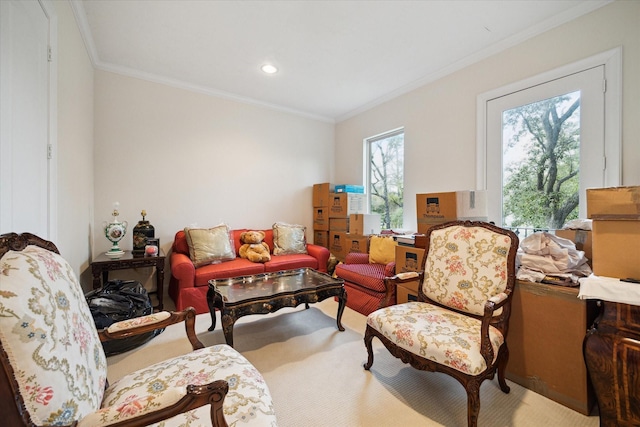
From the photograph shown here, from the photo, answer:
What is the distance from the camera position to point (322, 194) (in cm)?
432

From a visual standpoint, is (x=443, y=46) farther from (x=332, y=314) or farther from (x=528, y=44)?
(x=332, y=314)

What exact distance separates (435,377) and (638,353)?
104cm

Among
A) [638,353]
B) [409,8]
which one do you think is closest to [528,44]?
[409,8]

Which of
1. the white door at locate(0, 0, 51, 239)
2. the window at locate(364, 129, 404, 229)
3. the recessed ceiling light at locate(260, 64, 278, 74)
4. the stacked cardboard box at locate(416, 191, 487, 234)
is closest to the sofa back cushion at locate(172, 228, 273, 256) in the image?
the white door at locate(0, 0, 51, 239)

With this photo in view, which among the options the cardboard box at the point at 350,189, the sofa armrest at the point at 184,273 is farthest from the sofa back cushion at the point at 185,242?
the cardboard box at the point at 350,189

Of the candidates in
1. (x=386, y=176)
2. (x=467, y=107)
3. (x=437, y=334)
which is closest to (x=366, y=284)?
(x=437, y=334)

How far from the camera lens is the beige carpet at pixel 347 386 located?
1.43 meters

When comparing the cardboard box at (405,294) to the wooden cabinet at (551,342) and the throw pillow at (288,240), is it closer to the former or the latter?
the wooden cabinet at (551,342)

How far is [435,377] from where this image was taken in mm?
1790

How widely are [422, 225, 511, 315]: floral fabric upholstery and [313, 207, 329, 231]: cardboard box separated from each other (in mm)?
2393

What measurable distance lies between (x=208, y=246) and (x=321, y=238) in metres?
1.86

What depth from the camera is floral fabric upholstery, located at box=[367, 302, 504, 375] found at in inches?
51.6

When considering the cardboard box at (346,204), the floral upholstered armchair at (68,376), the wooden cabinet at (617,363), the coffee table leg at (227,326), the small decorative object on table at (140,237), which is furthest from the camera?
the cardboard box at (346,204)

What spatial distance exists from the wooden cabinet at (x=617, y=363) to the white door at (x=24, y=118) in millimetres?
2701
